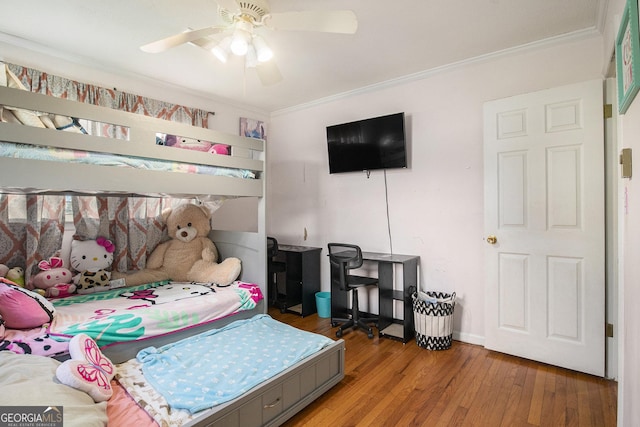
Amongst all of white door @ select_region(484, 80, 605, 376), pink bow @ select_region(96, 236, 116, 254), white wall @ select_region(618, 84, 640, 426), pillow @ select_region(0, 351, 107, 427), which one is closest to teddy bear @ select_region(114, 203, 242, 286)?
pink bow @ select_region(96, 236, 116, 254)

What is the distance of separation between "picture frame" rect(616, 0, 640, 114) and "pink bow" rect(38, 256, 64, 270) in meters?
3.57

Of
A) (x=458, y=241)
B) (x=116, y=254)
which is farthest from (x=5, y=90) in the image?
(x=458, y=241)

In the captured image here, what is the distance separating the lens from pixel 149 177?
2031mm

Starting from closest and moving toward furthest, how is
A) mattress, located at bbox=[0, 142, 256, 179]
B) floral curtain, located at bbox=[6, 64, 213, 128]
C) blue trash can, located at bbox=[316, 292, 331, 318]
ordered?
mattress, located at bbox=[0, 142, 256, 179], floral curtain, located at bbox=[6, 64, 213, 128], blue trash can, located at bbox=[316, 292, 331, 318]

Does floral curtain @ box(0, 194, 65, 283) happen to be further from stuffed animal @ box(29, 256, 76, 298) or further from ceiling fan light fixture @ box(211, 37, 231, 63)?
ceiling fan light fixture @ box(211, 37, 231, 63)

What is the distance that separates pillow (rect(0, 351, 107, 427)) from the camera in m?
1.14

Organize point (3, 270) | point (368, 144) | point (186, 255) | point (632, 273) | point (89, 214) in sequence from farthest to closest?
point (368, 144)
point (186, 255)
point (89, 214)
point (3, 270)
point (632, 273)

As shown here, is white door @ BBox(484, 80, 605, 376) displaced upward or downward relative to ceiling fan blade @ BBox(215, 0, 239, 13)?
downward

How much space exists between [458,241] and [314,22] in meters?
2.19

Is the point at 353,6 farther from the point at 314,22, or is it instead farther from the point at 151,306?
the point at 151,306

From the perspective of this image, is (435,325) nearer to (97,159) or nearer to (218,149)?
(218,149)

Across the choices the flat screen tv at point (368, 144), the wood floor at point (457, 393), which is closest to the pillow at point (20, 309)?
the wood floor at point (457, 393)

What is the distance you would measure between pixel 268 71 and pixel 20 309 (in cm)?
205

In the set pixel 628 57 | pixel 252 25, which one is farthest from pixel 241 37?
pixel 628 57
